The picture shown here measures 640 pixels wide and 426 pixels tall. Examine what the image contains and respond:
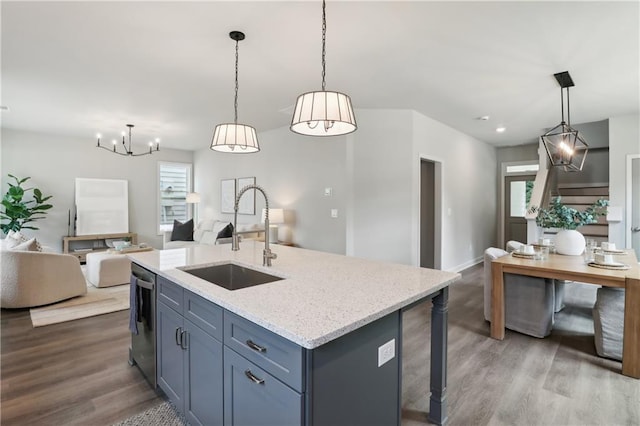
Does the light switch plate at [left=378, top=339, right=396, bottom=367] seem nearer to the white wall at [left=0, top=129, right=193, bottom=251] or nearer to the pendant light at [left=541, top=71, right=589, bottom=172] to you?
the pendant light at [left=541, top=71, right=589, bottom=172]

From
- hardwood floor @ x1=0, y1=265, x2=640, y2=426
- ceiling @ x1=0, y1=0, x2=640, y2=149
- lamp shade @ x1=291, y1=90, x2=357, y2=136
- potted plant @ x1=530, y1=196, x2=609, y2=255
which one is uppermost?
ceiling @ x1=0, y1=0, x2=640, y2=149

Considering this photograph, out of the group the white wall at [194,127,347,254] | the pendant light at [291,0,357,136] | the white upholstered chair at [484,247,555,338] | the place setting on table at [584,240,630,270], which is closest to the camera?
the pendant light at [291,0,357,136]

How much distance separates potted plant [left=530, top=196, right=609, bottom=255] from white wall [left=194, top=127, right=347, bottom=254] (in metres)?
2.42

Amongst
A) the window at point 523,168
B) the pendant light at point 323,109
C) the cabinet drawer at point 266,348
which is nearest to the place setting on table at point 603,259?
the pendant light at point 323,109

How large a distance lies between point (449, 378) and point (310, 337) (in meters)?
1.80

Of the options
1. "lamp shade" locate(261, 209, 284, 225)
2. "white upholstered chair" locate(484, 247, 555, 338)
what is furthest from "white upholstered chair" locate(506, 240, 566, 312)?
"lamp shade" locate(261, 209, 284, 225)

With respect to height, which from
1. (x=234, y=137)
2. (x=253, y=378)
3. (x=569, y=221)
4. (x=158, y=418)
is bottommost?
(x=158, y=418)

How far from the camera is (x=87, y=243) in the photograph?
6633mm

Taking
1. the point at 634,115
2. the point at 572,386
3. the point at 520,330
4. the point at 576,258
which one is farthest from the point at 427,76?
the point at 634,115

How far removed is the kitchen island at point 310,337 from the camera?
1107 mm

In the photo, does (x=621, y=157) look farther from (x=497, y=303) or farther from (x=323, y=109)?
(x=323, y=109)

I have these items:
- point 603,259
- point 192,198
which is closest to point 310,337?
point 603,259

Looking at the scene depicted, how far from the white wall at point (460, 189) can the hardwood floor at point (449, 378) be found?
1.97 metres

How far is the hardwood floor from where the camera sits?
75.5 inches
